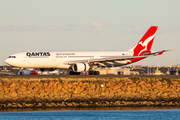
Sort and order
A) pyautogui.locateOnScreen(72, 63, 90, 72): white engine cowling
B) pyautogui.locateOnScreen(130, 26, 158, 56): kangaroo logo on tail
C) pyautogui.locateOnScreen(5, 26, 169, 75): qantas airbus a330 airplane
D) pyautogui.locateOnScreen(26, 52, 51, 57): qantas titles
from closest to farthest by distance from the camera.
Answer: pyautogui.locateOnScreen(72, 63, 90, 72): white engine cowling → pyautogui.locateOnScreen(5, 26, 169, 75): qantas airbus a330 airplane → pyautogui.locateOnScreen(26, 52, 51, 57): qantas titles → pyautogui.locateOnScreen(130, 26, 158, 56): kangaroo logo on tail

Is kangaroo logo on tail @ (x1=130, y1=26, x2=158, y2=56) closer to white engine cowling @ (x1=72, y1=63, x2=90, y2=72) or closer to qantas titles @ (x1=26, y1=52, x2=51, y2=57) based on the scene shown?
white engine cowling @ (x1=72, y1=63, x2=90, y2=72)

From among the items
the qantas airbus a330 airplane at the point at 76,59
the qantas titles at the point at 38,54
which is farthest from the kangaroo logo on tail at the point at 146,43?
the qantas titles at the point at 38,54

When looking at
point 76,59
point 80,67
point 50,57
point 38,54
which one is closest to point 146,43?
point 76,59

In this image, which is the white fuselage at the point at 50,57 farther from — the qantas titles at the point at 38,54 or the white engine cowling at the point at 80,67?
the white engine cowling at the point at 80,67

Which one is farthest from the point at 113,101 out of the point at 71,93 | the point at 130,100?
the point at 71,93

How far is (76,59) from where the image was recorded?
59.1 meters

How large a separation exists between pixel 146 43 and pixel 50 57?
769 inches

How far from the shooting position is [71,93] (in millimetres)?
37875

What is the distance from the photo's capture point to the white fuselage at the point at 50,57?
5581 centimetres

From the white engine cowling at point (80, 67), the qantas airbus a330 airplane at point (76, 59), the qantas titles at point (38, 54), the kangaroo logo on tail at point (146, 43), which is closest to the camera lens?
the white engine cowling at point (80, 67)

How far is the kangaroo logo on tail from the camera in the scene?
63.6 meters

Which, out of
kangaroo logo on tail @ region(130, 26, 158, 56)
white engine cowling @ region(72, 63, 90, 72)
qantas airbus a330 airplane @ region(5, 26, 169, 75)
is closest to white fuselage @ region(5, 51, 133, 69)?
qantas airbus a330 airplane @ region(5, 26, 169, 75)

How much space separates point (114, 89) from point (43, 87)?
8.17 meters

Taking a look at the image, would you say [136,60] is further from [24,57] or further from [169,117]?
[169,117]
